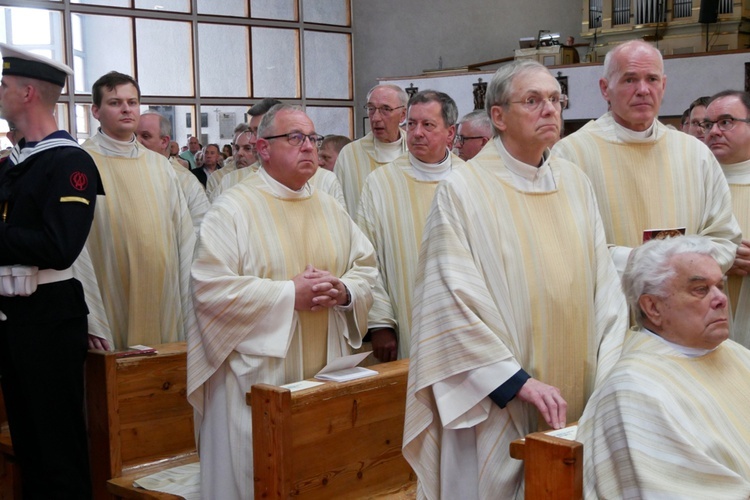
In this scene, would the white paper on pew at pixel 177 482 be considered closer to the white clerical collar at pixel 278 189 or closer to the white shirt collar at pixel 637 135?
the white clerical collar at pixel 278 189

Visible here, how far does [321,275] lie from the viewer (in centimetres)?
375

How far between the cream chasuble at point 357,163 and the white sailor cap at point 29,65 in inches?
100

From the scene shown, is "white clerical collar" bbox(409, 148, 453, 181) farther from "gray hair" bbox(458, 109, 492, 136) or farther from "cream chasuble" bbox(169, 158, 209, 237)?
"cream chasuble" bbox(169, 158, 209, 237)

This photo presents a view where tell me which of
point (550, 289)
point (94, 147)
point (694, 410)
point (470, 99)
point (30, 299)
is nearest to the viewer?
point (694, 410)

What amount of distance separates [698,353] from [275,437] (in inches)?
58.6

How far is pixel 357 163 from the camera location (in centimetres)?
615

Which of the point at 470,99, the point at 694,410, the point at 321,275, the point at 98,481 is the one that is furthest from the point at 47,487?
the point at 470,99

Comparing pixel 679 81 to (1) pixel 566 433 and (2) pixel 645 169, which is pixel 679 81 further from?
(1) pixel 566 433

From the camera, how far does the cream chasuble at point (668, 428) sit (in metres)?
2.43

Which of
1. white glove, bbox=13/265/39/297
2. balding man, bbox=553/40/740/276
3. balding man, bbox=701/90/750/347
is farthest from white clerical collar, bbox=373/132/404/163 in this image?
white glove, bbox=13/265/39/297

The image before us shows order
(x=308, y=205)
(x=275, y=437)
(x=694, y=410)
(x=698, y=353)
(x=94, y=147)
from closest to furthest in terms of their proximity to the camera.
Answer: (x=694, y=410)
(x=698, y=353)
(x=275, y=437)
(x=308, y=205)
(x=94, y=147)

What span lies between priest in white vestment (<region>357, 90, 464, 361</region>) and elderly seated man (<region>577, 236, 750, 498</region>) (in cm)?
191

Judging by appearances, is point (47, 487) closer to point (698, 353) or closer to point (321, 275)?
point (321, 275)

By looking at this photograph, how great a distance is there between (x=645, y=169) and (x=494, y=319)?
4.13 ft
